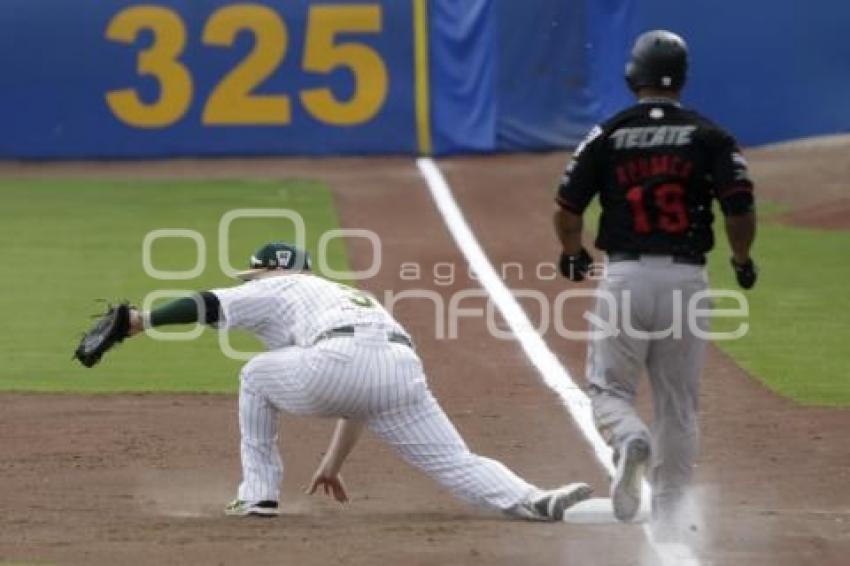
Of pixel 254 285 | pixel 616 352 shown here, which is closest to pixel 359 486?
pixel 254 285

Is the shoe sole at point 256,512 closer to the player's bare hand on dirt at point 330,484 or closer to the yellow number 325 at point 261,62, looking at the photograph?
the player's bare hand on dirt at point 330,484

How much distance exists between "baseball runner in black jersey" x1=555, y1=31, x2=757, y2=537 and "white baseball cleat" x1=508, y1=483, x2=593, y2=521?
0.56 metres

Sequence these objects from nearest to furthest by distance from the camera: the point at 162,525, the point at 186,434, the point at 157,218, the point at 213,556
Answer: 1. the point at 213,556
2. the point at 162,525
3. the point at 186,434
4. the point at 157,218

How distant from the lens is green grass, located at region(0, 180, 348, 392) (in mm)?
14109

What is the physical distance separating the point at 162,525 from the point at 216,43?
59.0ft

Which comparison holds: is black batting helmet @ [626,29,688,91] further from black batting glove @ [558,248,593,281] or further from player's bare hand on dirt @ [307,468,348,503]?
player's bare hand on dirt @ [307,468,348,503]

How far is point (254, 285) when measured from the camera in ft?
30.6

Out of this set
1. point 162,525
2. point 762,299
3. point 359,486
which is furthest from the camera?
point 762,299

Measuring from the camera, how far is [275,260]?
9.53m

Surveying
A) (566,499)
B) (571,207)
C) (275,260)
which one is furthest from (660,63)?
(275,260)

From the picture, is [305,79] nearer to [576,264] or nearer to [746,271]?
[576,264]

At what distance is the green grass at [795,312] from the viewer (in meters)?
13.7

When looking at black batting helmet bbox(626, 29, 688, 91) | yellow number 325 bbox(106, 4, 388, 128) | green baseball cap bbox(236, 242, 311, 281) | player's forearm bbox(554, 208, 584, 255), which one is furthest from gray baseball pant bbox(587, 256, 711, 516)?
yellow number 325 bbox(106, 4, 388, 128)

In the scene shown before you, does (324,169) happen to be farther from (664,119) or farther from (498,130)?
(664,119)
